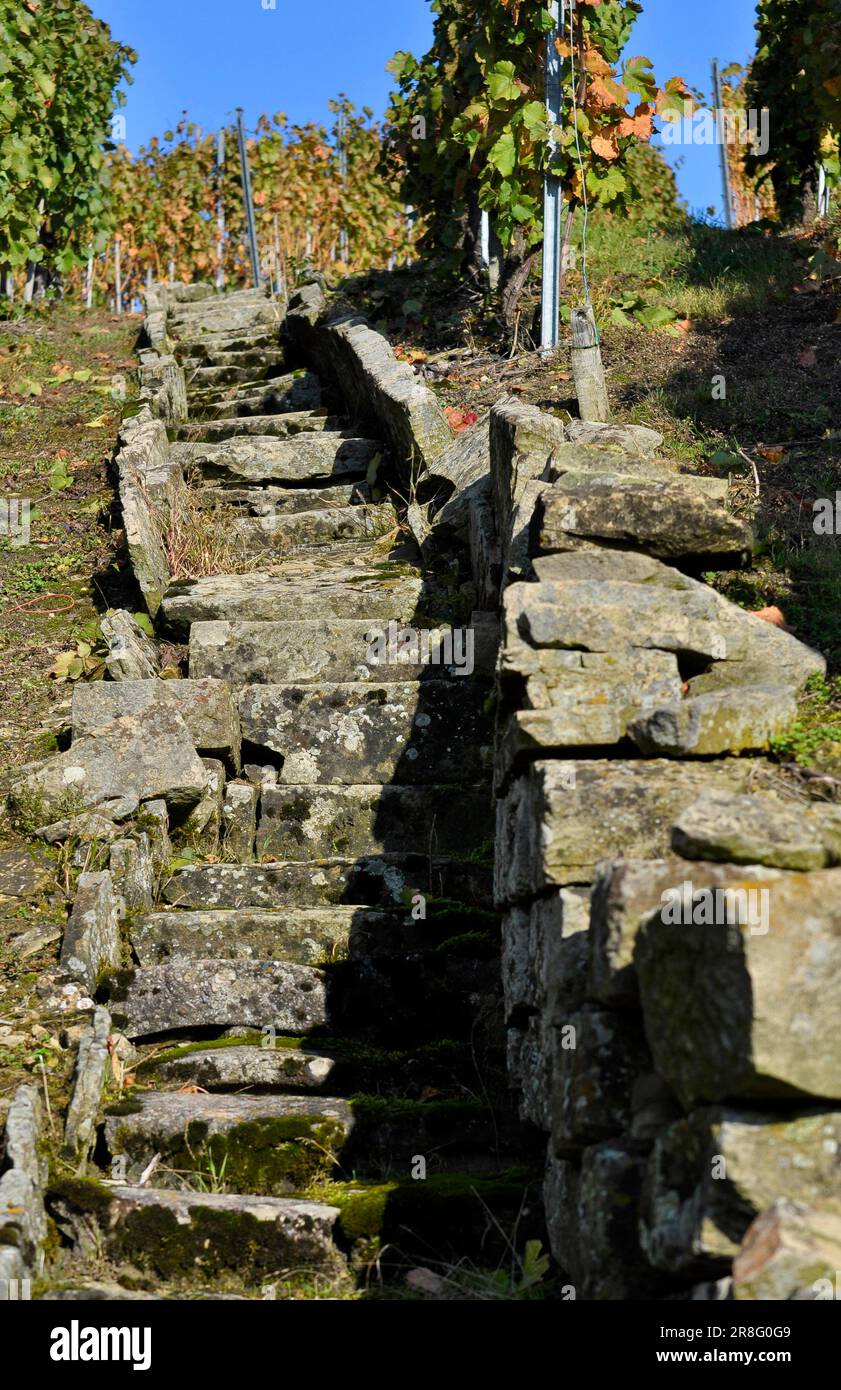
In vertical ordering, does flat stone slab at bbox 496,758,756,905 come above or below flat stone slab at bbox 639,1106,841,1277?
above

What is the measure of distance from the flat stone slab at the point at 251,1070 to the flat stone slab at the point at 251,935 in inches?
21.6

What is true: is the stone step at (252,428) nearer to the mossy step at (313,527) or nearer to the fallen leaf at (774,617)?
the mossy step at (313,527)

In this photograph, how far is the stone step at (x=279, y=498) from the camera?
26.5ft

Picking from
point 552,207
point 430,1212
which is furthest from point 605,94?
point 430,1212

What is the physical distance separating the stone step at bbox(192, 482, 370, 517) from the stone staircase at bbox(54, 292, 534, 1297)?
12.4 inches

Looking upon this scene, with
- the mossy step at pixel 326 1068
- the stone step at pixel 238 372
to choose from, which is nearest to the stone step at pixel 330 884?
the mossy step at pixel 326 1068

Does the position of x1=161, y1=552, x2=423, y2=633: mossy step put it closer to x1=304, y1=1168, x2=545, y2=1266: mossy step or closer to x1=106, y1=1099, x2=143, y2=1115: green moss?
x1=106, y1=1099, x2=143, y2=1115: green moss

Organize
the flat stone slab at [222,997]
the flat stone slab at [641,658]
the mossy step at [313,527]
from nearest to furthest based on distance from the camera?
the flat stone slab at [641,658] → the flat stone slab at [222,997] → the mossy step at [313,527]

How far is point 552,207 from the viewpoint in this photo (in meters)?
8.69

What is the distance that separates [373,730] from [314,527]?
2.29 meters

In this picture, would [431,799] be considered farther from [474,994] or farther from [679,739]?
[679,739]

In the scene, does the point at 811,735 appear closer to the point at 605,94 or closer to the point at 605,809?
the point at 605,809

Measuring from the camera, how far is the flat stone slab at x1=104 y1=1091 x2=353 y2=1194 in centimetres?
379

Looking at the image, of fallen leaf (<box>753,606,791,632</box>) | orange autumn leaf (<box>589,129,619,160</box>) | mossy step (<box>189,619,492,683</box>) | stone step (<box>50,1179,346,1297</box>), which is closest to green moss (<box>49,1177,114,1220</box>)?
stone step (<box>50,1179,346,1297</box>)
